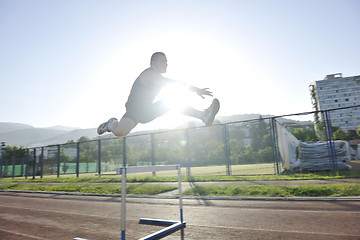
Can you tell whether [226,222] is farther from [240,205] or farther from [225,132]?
[225,132]

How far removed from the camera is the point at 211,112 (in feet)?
12.2

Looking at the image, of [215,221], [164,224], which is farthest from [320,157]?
[164,224]

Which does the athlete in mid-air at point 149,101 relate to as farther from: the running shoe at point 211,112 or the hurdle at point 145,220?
the hurdle at point 145,220

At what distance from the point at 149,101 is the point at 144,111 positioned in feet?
0.61

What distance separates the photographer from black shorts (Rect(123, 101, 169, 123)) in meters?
3.57

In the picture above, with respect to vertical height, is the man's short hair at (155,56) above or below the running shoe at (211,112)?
above

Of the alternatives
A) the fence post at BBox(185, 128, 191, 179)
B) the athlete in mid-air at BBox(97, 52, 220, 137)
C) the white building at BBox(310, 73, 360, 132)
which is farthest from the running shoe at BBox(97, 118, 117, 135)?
the white building at BBox(310, 73, 360, 132)

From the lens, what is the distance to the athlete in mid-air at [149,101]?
11.0ft

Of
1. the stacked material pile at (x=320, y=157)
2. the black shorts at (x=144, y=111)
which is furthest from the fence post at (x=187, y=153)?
the black shorts at (x=144, y=111)

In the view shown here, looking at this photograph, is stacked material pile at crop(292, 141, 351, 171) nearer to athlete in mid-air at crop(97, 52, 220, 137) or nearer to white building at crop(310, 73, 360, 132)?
athlete in mid-air at crop(97, 52, 220, 137)

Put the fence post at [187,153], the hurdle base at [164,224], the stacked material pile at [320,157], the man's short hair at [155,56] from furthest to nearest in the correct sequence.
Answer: the fence post at [187,153] < the stacked material pile at [320,157] < the man's short hair at [155,56] < the hurdle base at [164,224]

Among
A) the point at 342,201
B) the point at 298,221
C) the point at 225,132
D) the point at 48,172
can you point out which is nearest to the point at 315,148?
the point at 225,132

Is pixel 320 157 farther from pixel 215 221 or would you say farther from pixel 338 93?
pixel 338 93

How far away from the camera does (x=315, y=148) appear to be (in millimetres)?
12000
